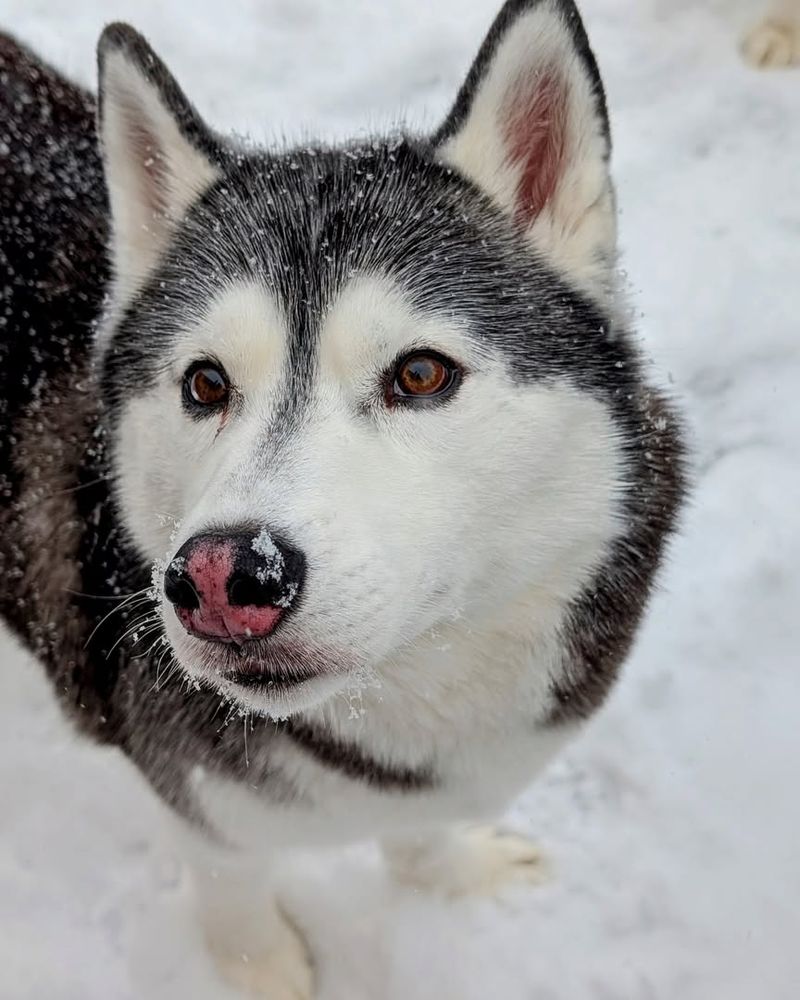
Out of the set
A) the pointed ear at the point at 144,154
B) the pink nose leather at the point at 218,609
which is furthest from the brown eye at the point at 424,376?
the pointed ear at the point at 144,154

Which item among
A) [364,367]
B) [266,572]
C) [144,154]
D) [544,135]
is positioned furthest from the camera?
[144,154]

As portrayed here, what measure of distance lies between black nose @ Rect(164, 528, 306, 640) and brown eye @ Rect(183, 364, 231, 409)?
1.24 ft

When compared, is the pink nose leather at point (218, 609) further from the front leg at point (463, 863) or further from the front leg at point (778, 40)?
the front leg at point (778, 40)

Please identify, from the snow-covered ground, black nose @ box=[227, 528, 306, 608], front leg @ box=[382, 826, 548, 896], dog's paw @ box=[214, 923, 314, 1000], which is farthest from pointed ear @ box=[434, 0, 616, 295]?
dog's paw @ box=[214, 923, 314, 1000]

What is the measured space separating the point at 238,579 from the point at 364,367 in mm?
428

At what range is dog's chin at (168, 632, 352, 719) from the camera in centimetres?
130

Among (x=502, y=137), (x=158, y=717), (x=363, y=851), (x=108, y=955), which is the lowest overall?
(x=108, y=955)

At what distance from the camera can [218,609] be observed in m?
1.24

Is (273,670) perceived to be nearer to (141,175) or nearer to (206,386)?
(206,386)

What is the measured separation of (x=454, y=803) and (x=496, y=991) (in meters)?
0.79

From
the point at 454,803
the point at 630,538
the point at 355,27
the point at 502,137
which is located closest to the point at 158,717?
the point at 454,803

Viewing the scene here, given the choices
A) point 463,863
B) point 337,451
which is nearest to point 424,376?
point 337,451

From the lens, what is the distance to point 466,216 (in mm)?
1642

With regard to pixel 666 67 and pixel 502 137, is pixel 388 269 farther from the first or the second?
pixel 666 67
